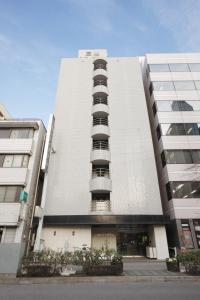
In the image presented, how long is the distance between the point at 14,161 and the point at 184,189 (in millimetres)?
18350

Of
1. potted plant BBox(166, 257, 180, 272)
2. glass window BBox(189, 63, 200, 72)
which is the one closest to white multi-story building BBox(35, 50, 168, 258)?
potted plant BBox(166, 257, 180, 272)

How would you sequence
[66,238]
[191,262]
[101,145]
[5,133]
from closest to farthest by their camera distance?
[191,262] < [66,238] < [5,133] < [101,145]

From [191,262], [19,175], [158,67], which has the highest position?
[158,67]

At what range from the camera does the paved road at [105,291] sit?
23.8 ft

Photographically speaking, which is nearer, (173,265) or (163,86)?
(173,265)

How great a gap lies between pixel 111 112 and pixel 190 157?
1149 cm

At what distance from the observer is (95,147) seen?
23750mm

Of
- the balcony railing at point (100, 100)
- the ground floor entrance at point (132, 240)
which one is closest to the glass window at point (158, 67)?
the balcony railing at point (100, 100)

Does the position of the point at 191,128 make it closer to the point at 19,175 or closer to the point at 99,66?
the point at 99,66

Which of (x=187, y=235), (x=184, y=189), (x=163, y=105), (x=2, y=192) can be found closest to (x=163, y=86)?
(x=163, y=105)

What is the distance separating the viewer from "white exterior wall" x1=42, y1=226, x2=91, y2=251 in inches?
693

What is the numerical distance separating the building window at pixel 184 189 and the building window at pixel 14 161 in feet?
51.8

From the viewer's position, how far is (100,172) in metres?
21.6

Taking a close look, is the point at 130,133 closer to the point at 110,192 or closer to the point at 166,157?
the point at 166,157
